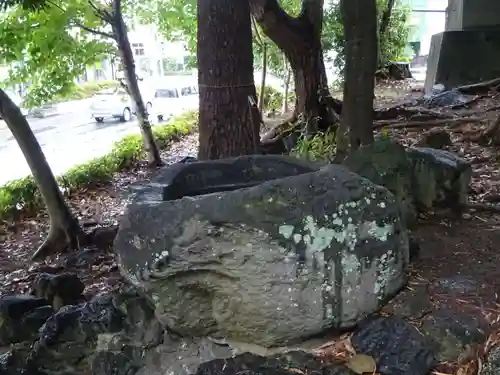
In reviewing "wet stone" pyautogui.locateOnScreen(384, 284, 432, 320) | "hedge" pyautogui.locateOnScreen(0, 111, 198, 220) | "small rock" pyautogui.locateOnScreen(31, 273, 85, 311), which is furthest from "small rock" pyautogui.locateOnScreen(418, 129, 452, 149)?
"hedge" pyautogui.locateOnScreen(0, 111, 198, 220)

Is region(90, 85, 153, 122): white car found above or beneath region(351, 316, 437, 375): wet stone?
beneath

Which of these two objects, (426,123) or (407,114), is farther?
(407,114)

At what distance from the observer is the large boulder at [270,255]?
2.14 metres

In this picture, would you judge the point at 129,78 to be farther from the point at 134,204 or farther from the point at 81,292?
the point at 134,204

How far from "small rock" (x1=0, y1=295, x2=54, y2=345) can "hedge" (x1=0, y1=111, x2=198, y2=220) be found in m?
4.03

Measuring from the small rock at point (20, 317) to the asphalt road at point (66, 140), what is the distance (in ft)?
16.9

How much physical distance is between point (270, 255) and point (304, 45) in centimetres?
594

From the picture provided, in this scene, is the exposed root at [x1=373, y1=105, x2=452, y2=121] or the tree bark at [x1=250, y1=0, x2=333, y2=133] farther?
the exposed root at [x1=373, y1=105, x2=452, y2=121]

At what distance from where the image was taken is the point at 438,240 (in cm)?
334

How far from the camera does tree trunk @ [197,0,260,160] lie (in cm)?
476

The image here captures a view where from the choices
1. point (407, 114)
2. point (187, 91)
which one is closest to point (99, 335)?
point (407, 114)

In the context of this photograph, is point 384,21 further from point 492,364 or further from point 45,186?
point 492,364

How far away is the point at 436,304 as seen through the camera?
7.98ft

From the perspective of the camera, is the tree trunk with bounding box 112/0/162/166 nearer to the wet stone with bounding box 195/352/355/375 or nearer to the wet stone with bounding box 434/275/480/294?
the wet stone with bounding box 434/275/480/294
